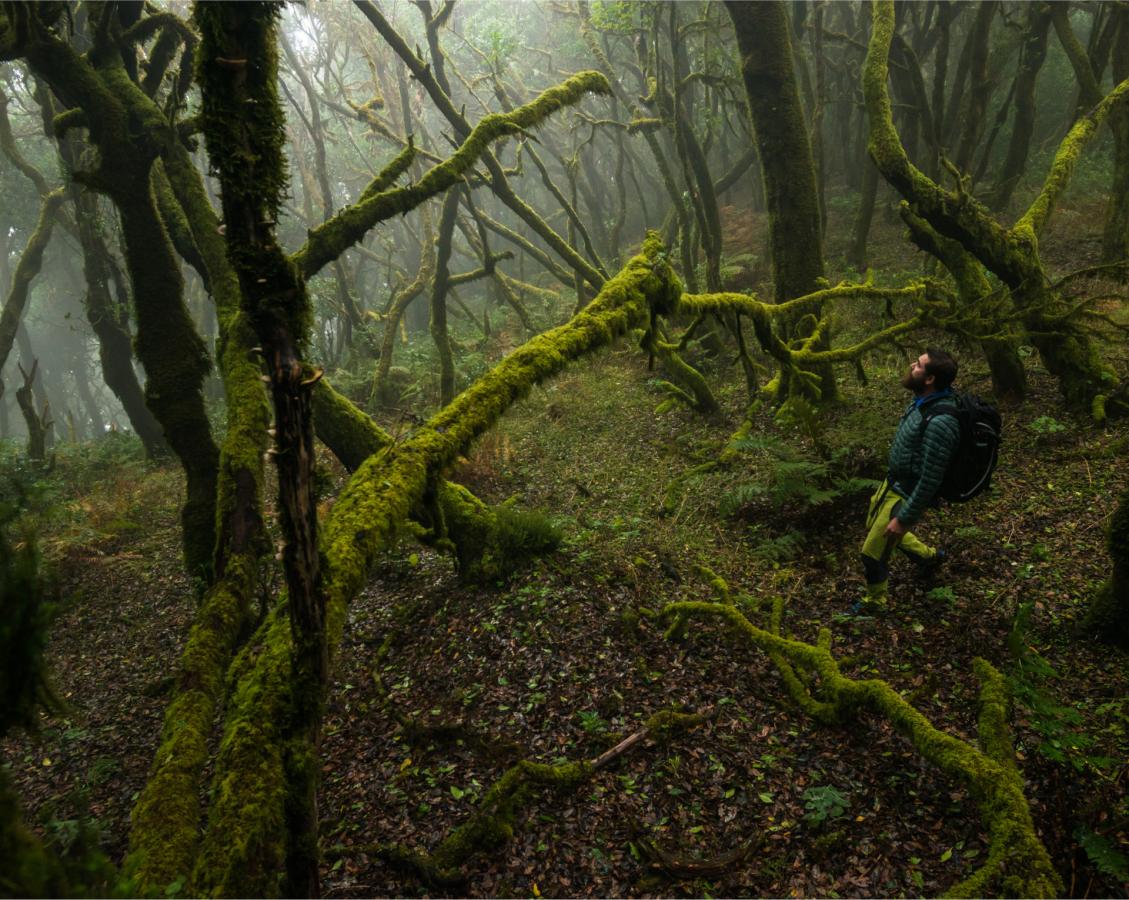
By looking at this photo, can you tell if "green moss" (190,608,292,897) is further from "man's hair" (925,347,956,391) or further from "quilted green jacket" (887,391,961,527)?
"man's hair" (925,347,956,391)

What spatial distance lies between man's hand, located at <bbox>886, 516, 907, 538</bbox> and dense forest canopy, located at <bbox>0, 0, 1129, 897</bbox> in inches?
29.5

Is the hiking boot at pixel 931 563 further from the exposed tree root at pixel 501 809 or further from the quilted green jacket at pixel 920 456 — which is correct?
the exposed tree root at pixel 501 809

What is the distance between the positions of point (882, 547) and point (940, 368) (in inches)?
60.8

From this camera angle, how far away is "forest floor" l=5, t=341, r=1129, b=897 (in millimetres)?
3338

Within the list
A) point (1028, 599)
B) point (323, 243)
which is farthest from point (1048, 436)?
point (323, 243)

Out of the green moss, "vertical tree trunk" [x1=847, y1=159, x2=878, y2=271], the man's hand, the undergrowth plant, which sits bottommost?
the undergrowth plant

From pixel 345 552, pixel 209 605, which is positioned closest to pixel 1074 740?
pixel 345 552

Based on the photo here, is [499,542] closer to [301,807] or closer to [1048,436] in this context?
[301,807]

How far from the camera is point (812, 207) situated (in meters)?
8.47

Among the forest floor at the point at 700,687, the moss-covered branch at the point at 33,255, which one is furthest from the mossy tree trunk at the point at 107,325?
the forest floor at the point at 700,687

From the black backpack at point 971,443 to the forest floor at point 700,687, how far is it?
0.99 meters

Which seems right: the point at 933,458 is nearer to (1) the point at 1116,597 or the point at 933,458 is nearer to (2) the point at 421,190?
(1) the point at 1116,597

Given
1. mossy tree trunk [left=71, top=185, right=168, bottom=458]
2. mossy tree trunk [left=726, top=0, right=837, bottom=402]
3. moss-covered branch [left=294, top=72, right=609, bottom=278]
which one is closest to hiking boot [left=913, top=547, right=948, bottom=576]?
mossy tree trunk [left=726, top=0, right=837, bottom=402]

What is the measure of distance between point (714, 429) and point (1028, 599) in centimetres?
510
